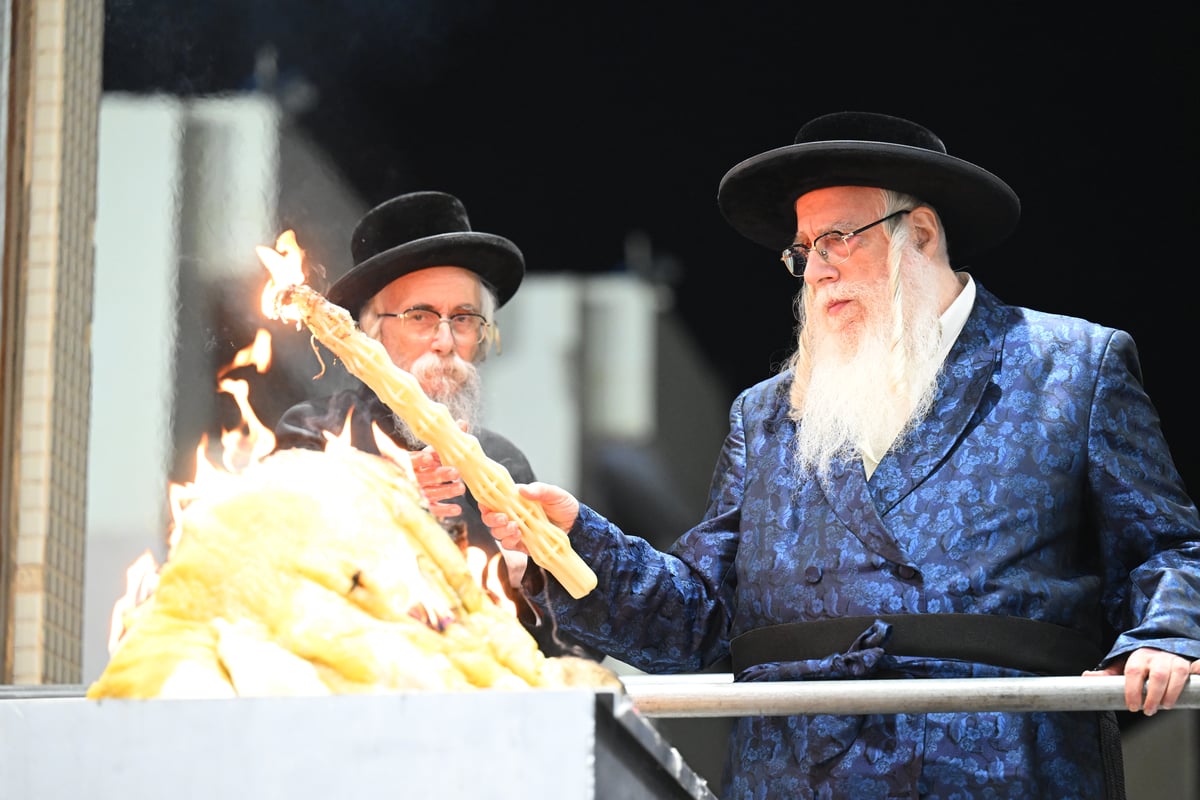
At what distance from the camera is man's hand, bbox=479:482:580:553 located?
2.73 m

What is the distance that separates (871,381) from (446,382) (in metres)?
1.31

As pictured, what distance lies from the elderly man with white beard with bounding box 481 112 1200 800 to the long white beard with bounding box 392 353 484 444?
3.12ft

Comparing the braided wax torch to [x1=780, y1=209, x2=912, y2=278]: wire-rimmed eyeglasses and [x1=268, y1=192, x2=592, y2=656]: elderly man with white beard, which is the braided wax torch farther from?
[x1=268, y1=192, x2=592, y2=656]: elderly man with white beard

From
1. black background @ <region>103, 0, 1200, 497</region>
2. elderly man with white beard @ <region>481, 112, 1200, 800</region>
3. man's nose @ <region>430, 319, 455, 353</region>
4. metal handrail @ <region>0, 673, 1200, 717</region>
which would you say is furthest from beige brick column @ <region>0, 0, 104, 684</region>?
metal handrail @ <region>0, 673, 1200, 717</region>

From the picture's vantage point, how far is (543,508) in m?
2.98

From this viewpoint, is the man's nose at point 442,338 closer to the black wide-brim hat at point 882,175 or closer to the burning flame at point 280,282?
the black wide-brim hat at point 882,175

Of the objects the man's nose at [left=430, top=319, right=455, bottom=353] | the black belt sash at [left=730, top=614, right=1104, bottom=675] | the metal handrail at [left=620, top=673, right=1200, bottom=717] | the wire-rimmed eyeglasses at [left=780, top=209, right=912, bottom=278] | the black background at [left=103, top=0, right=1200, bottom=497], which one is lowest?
the metal handrail at [left=620, top=673, right=1200, bottom=717]

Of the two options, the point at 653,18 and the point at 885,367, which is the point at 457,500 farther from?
the point at 653,18

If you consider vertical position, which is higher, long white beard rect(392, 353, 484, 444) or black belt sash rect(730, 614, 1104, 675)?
long white beard rect(392, 353, 484, 444)

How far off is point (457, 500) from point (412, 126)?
1.88m

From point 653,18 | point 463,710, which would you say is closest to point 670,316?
point 653,18

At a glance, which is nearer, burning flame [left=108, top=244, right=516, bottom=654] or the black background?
burning flame [left=108, top=244, right=516, bottom=654]

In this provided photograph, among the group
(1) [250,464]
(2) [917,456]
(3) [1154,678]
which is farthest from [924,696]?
(1) [250,464]

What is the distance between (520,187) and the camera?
531 cm
